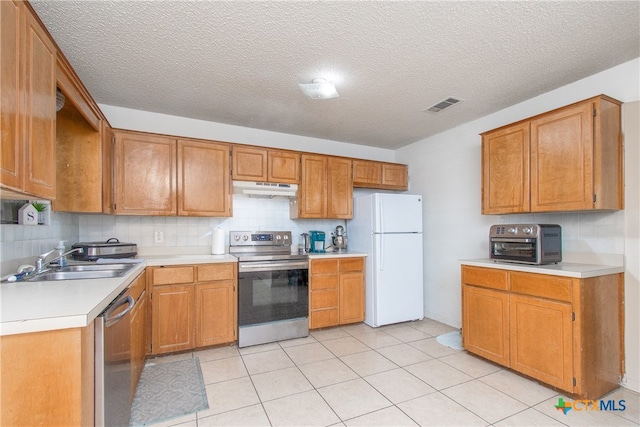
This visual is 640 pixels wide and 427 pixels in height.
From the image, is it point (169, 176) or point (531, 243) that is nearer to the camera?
point (531, 243)

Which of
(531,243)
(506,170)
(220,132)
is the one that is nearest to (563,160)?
(506,170)

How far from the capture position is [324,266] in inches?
139

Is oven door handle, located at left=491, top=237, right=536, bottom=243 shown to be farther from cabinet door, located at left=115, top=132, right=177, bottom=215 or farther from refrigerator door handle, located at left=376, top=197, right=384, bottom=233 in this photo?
cabinet door, located at left=115, top=132, right=177, bottom=215

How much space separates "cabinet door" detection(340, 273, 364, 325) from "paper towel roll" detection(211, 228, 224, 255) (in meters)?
1.42

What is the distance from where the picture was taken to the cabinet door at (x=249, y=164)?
3332 mm

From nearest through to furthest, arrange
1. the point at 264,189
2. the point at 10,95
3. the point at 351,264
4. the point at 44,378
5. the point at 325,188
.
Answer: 1. the point at 44,378
2. the point at 10,95
3. the point at 264,189
4. the point at 351,264
5. the point at 325,188

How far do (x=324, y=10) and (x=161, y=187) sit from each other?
2.23 m

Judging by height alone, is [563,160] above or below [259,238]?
above

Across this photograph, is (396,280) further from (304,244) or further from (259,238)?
(259,238)

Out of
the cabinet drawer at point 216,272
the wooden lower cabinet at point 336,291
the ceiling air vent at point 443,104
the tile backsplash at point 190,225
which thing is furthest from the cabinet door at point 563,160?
the cabinet drawer at point 216,272

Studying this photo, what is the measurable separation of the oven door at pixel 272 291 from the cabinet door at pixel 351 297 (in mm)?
475

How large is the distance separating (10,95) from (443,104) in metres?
3.12

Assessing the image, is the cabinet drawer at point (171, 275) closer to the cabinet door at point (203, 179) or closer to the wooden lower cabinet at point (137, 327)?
the wooden lower cabinet at point (137, 327)

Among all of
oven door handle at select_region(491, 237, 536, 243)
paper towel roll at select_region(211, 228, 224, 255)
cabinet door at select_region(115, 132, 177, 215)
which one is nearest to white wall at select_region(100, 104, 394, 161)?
cabinet door at select_region(115, 132, 177, 215)
